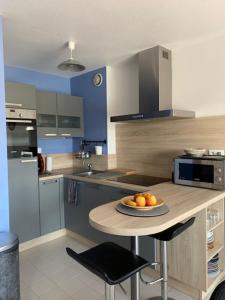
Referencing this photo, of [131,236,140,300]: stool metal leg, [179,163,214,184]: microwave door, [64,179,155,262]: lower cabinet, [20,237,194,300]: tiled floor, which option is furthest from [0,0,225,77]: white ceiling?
[20,237,194,300]: tiled floor

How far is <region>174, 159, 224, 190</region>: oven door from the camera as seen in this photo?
1.91 m

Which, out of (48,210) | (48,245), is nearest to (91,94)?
(48,210)

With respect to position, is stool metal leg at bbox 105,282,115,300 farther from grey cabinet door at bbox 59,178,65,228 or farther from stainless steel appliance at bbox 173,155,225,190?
grey cabinet door at bbox 59,178,65,228

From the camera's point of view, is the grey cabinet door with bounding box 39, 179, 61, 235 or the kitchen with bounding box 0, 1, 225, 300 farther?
the grey cabinet door with bounding box 39, 179, 61, 235

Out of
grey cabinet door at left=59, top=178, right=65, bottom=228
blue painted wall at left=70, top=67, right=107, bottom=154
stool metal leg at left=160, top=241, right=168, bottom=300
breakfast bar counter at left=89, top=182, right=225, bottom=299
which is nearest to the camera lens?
breakfast bar counter at left=89, top=182, right=225, bottom=299

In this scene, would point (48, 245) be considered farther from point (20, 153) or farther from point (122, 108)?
point (122, 108)

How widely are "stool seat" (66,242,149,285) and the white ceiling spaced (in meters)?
1.63

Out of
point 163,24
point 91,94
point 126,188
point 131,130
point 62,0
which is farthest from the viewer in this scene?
point 91,94

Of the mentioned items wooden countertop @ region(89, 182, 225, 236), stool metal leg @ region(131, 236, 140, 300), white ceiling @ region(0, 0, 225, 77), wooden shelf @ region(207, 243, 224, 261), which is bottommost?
wooden shelf @ region(207, 243, 224, 261)

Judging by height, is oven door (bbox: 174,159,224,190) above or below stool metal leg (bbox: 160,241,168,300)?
above

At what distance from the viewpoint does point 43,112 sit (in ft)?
9.82

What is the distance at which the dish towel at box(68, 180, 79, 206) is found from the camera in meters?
2.77

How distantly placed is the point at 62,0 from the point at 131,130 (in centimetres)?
169

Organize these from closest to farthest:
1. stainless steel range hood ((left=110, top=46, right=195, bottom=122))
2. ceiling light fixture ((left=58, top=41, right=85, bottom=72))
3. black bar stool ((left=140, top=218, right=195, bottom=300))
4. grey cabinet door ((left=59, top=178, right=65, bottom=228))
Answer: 1. black bar stool ((left=140, top=218, right=195, bottom=300))
2. ceiling light fixture ((left=58, top=41, right=85, bottom=72))
3. stainless steel range hood ((left=110, top=46, right=195, bottom=122))
4. grey cabinet door ((left=59, top=178, right=65, bottom=228))
